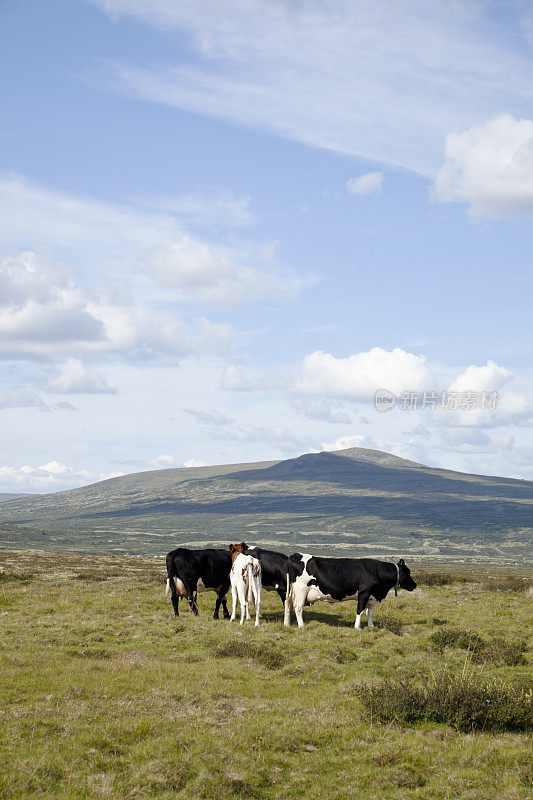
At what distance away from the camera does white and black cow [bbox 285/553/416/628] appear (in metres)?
21.6

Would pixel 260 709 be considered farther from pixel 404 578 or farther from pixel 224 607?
pixel 404 578

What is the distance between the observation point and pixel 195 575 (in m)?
23.4

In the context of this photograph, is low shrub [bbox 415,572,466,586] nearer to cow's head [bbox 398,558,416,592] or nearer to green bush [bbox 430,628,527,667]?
cow's head [bbox 398,558,416,592]

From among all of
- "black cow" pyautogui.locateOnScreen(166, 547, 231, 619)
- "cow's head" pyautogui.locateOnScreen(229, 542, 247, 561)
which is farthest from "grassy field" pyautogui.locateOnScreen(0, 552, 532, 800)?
"cow's head" pyautogui.locateOnScreen(229, 542, 247, 561)

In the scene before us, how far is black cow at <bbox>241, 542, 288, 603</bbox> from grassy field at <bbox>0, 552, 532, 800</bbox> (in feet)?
7.12

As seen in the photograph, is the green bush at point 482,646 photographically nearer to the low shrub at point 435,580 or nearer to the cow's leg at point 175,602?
the cow's leg at point 175,602

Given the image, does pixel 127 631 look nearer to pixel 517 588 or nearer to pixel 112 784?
pixel 112 784

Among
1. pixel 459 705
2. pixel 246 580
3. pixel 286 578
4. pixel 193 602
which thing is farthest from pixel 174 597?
pixel 459 705

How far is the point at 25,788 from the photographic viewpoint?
857 centimetres

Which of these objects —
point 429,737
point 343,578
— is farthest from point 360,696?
point 343,578

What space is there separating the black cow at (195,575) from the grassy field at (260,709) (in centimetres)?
152

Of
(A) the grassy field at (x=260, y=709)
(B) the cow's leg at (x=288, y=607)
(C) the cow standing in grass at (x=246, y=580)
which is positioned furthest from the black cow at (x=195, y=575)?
(B) the cow's leg at (x=288, y=607)

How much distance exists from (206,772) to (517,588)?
97.3 ft

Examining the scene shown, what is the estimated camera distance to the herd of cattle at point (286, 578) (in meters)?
21.7
